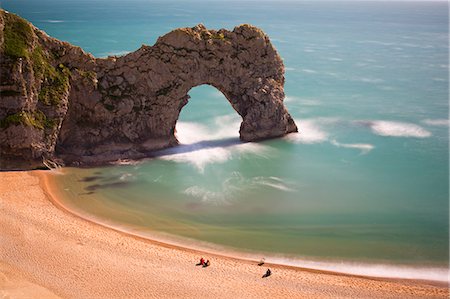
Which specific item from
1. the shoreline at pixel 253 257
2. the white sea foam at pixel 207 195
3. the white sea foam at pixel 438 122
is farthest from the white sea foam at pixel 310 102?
the shoreline at pixel 253 257

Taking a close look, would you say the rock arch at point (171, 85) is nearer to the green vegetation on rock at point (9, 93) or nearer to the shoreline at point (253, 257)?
the green vegetation on rock at point (9, 93)

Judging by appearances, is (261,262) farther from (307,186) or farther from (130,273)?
(307,186)

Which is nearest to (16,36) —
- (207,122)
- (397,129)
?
(207,122)

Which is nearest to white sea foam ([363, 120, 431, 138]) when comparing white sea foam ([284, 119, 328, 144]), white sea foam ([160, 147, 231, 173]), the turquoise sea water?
the turquoise sea water

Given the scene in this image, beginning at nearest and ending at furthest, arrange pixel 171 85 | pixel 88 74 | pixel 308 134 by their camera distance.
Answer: pixel 88 74
pixel 171 85
pixel 308 134

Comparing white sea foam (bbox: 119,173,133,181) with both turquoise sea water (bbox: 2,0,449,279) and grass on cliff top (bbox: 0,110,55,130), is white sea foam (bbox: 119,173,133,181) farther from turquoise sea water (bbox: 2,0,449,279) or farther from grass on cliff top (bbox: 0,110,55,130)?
grass on cliff top (bbox: 0,110,55,130)

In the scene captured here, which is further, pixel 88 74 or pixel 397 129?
pixel 397 129
